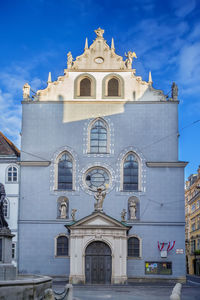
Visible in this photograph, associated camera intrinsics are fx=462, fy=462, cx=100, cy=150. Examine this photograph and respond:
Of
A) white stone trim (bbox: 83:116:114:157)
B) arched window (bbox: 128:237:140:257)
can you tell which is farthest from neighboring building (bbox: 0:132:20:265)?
arched window (bbox: 128:237:140:257)

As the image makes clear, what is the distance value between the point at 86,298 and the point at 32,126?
52.9 ft

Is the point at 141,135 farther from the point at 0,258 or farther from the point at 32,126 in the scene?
the point at 0,258

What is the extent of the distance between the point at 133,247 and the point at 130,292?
7.37 metres

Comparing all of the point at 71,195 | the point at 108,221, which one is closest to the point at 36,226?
the point at 71,195

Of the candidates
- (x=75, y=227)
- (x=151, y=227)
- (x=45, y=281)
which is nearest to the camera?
(x=45, y=281)

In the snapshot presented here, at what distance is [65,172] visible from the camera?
33781 millimetres

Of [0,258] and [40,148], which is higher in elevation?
[40,148]

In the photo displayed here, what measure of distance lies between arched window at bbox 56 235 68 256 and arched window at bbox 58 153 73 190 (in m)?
3.58

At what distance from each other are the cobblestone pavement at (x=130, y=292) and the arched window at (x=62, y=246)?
14.4 ft

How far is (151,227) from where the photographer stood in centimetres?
3269

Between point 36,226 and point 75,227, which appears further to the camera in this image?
point 36,226

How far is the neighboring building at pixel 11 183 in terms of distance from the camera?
3281 centimetres

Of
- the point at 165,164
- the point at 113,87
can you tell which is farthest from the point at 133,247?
the point at 113,87

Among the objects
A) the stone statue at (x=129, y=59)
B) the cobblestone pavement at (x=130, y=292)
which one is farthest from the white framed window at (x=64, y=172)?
the stone statue at (x=129, y=59)
